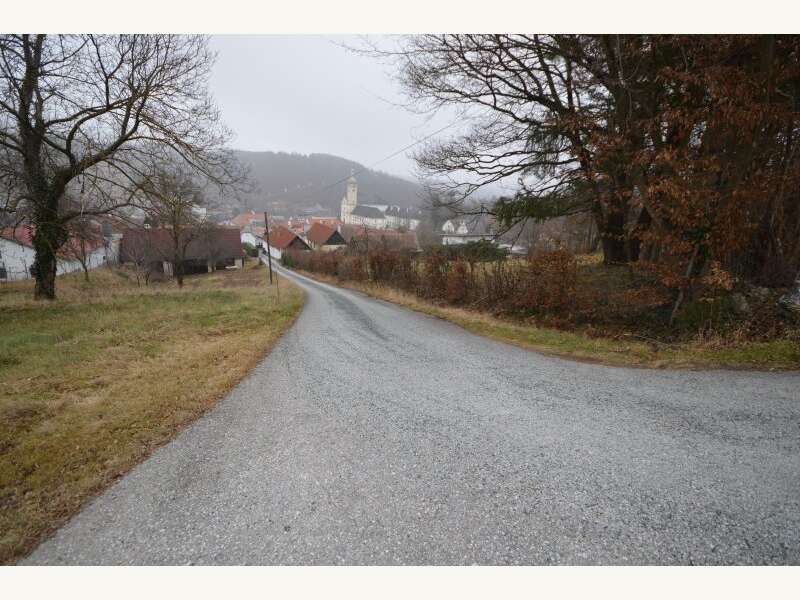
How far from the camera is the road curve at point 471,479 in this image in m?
1.91

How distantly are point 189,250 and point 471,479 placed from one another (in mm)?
44372

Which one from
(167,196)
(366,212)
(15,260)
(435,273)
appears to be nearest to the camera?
(167,196)

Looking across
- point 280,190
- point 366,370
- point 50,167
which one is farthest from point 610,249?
point 280,190

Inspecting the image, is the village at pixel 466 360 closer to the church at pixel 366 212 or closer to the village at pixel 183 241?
the village at pixel 183 241

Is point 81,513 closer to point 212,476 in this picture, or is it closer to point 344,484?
point 212,476

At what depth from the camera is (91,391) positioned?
164 inches

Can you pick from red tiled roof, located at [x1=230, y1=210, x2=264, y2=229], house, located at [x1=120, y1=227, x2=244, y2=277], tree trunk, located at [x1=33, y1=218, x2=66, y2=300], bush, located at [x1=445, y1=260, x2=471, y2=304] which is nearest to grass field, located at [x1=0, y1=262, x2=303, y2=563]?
tree trunk, located at [x1=33, y1=218, x2=66, y2=300]

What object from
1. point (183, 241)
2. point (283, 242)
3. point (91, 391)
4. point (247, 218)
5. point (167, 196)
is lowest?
point (91, 391)

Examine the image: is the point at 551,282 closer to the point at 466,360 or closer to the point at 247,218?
the point at 466,360

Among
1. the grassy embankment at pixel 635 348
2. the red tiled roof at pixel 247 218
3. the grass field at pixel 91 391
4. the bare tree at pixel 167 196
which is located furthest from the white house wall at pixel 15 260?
the red tiled roof at pixel 247 218

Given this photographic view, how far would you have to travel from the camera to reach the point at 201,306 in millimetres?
11273

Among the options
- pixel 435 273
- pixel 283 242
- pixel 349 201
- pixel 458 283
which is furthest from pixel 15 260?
pixel 349 201

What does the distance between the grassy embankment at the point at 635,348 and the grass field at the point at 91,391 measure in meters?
5.51

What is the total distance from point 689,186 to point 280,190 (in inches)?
3868
